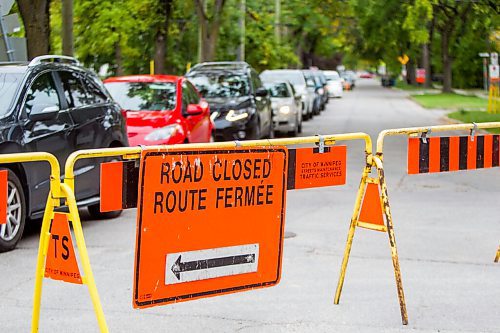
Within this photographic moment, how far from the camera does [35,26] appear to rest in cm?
1720

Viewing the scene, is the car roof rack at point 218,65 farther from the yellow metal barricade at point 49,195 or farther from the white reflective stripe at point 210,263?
the yellow metal barricade at point 49,195

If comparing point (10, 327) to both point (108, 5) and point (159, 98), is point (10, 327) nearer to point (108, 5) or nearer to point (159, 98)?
point (159, 98)

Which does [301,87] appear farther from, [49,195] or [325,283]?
[49,195]

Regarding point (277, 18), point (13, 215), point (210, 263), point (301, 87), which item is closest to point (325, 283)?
point (210, 263)

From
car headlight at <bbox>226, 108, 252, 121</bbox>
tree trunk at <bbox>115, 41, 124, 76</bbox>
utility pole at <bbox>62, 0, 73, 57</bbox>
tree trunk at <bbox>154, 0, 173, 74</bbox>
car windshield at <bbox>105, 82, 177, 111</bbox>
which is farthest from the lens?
tree trunk at <bbox>115, 41, 124, 76</bbox>

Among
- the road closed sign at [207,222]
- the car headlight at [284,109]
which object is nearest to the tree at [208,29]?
the car headlight at [284,109]

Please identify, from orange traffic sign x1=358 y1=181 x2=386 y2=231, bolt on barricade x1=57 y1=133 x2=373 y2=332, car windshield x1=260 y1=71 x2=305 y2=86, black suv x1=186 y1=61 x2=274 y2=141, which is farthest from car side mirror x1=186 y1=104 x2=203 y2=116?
car windshield x1=260 y1=71 x2=305 y2=86

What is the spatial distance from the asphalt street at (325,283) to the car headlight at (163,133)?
2.44 metres

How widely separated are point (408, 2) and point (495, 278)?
60.6ft

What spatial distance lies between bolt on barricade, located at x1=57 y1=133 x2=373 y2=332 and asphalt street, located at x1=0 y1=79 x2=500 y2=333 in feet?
1.99

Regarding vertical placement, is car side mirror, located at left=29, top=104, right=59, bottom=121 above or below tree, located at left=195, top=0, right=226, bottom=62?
below

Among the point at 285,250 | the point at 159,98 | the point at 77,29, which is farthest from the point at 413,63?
the point at 285,250

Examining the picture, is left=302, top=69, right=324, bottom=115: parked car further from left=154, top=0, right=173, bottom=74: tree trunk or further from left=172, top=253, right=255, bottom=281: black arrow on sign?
left=172, top=253, right=255, bottom=281: black arrow on sign

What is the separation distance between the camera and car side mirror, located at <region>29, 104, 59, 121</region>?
9852 mm
